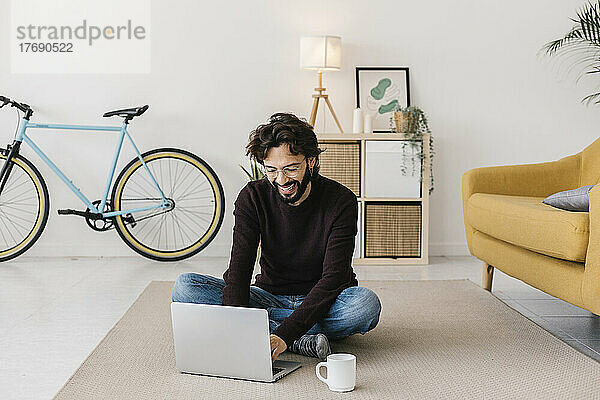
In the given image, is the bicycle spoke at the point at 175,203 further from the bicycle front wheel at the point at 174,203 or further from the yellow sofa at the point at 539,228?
the yellow sofa at the point at 539,228

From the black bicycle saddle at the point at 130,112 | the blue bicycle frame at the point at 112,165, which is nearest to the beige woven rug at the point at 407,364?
the blue bicycle frame at the point at 112,165

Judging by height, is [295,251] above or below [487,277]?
above

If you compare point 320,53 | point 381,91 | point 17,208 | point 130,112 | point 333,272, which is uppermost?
point 320,53

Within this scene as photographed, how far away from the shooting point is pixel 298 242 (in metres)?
2.41

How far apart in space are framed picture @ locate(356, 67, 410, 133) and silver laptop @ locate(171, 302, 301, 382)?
2755 millimetres

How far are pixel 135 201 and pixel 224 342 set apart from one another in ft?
9.25

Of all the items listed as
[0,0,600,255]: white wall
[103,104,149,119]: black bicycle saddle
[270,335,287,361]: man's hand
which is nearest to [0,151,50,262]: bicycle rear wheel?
[0,0,600,255]: white wall

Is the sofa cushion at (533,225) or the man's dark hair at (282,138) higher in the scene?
the man's dark hair at (282,138)

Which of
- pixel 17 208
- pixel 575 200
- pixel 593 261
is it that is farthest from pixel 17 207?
pixel 593 261

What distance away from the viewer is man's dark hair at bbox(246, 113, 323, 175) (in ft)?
7.19

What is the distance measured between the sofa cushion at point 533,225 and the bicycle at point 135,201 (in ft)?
6.10

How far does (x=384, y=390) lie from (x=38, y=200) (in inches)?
127

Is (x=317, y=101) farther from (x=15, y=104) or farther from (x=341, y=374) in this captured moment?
(x=341, y=374)

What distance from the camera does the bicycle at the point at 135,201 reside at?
454 cm
